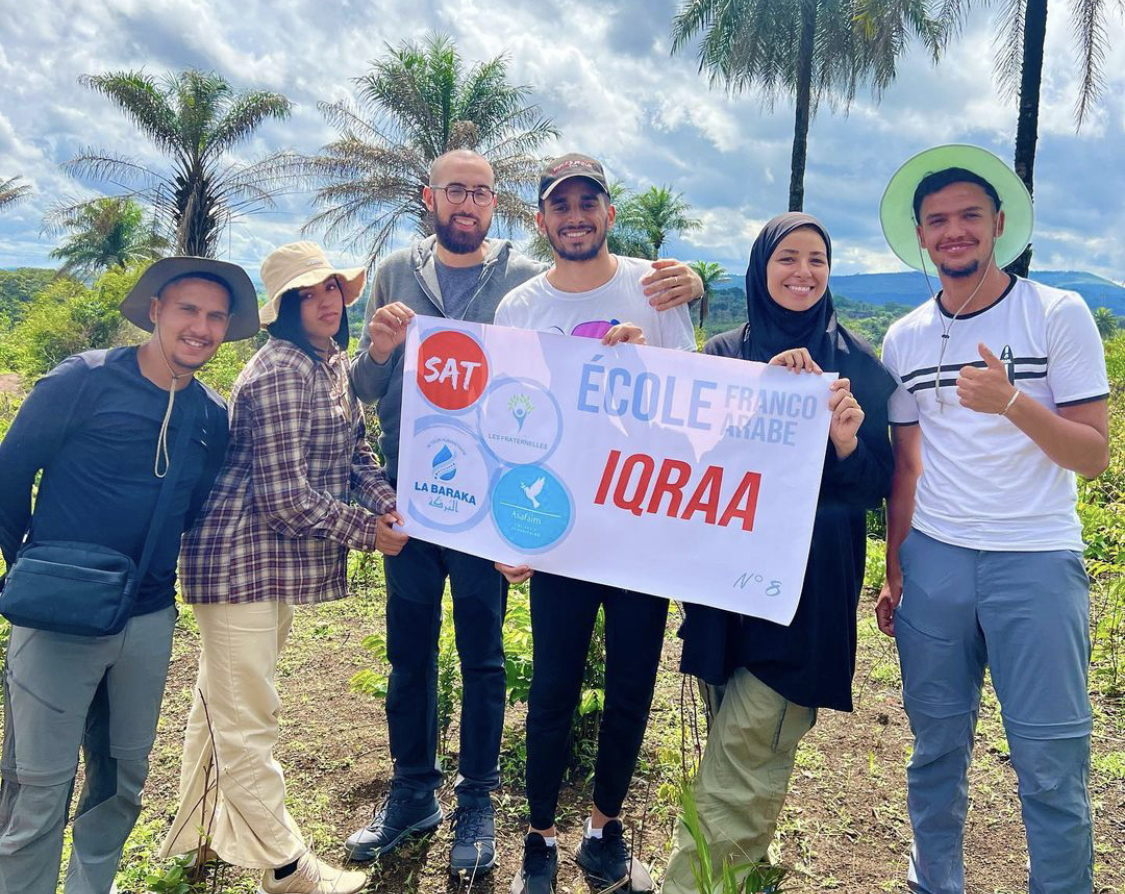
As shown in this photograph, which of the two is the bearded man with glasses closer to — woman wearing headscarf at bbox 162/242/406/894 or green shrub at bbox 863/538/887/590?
woman wearing headscarf at bbox 162/242/406/894

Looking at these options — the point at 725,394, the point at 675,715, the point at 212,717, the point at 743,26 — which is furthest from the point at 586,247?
Answer: the point at 743,26

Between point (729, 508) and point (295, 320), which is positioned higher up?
point (295, 320)

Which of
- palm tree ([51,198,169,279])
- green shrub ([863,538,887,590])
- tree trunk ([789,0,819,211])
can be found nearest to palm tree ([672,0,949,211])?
tree trunk ([789,0,819,211])

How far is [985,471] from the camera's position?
235cm

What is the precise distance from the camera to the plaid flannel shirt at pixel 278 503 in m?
2.59

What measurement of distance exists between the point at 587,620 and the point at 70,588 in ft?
5.27

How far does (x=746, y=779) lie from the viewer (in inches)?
93.0

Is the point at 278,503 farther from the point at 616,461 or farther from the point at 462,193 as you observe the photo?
the point at 462,193

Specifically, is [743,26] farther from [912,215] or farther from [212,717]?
[212,717]

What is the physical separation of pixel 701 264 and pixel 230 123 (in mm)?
42703

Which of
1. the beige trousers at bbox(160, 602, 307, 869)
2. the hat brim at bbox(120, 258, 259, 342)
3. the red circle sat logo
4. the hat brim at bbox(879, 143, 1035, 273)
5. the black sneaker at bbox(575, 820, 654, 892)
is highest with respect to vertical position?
the hat brim at bbox(879, 143, 1035, 273)

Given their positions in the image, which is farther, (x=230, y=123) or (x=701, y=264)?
(x=701, y=264)

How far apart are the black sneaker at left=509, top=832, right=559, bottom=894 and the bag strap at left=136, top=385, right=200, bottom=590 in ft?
5.38

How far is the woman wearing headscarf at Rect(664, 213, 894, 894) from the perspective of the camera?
2354 mm
